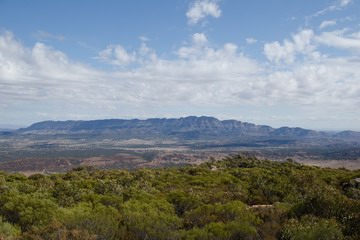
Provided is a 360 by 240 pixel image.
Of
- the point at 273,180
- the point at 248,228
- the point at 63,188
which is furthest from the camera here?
the point at 273,180

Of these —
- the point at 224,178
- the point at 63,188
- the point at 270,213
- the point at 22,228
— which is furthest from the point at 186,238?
the point at 224,178

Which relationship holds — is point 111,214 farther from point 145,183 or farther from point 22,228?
point 145,183

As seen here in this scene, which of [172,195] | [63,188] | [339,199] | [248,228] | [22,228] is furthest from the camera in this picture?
[63,188]

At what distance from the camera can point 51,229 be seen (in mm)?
13180

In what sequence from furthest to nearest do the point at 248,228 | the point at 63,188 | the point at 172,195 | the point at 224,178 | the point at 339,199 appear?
1. the point at 224,178
2. the point at 63,188
3. the point at 172,195
4. the point at 339,199
5. the point at 248,228

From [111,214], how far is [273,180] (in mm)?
18287

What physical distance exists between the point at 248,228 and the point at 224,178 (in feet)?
71.8

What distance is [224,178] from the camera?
118 ft

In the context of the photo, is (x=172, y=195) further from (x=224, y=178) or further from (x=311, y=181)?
(x=224, y=178)

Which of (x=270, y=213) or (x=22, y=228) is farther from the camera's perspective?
(x=270, y=213)

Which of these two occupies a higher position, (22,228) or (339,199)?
(339,199)

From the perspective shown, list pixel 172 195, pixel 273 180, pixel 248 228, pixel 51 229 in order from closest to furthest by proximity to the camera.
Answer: pixel 51 229 → pixel 248 228 → pixel 172 195 → pixel 273 180

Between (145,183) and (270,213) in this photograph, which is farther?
(145,183)

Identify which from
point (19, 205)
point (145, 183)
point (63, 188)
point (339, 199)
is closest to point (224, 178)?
point (145, 183)
